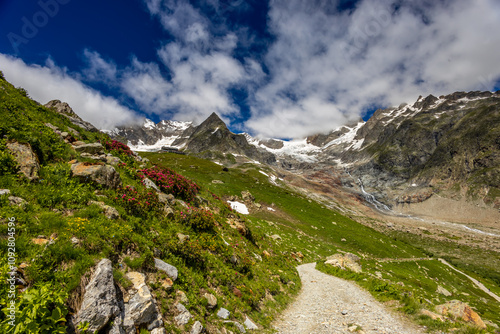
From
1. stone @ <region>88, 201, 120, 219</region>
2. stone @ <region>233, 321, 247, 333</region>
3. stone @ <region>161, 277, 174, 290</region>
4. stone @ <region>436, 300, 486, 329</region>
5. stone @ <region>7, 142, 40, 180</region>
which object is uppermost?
stone @ <region>7, 142, 40, 180</region>

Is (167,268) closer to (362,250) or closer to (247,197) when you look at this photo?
(362,250)

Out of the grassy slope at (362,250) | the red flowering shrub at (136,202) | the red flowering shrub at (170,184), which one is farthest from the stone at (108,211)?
the grassy slope at (362,250)

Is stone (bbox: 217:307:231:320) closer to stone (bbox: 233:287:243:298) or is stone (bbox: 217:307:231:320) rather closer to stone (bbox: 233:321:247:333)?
stone (bbox: 233:321:247:333)


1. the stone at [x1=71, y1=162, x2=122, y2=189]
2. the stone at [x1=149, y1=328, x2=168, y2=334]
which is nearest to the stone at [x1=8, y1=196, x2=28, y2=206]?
the stone at [x1=71, y1=162, x2=122, y2=189]

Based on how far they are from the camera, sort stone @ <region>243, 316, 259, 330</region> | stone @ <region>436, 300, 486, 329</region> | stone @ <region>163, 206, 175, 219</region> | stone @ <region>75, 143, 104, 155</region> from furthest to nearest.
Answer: stone @ <region>75, 143, 104, 155</region> → stone @ <region>163, 206, 175, 219</region> → stone @ <region>436, 300, 486, 329</region> → stone @ <region>243, 316, 259, 330</region>

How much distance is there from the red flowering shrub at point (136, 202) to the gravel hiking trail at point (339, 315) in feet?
32.6

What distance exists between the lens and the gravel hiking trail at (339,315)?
10992 millimetres

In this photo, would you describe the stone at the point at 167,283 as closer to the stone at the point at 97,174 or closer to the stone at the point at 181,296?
the stone at the point at 181,296

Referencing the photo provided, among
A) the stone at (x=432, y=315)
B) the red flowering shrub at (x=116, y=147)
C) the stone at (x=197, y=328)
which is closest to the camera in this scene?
the stone at (x=197, y=328)

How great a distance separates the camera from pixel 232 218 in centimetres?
2284

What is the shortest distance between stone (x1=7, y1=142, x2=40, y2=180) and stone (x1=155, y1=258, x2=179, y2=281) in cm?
679

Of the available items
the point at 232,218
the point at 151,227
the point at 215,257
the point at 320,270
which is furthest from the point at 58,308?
the point at 320,270

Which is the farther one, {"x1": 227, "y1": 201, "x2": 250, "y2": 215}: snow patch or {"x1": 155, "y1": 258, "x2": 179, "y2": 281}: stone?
{"x1": 227, "y1": 201, "x2": 250, "y2": 215}: snow patch

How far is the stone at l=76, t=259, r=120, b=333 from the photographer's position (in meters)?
5.55
